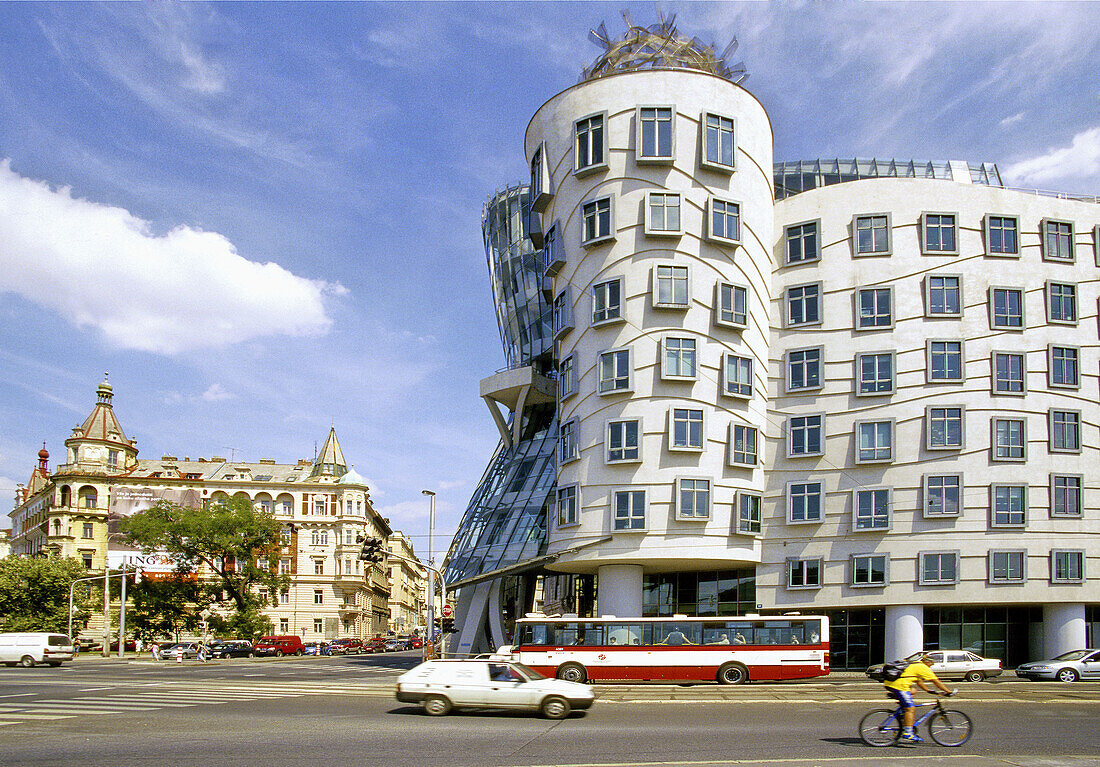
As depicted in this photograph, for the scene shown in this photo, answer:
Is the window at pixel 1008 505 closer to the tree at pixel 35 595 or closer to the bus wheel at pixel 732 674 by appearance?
the bus wheel at pixel 732 674

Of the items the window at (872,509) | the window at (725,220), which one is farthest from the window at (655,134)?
the window at (872,509)

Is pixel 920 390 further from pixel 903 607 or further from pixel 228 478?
pixel 228 478

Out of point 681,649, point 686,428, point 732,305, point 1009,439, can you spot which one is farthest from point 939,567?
point 681,649

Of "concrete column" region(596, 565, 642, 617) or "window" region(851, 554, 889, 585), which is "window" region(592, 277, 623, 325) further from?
"window" region(851, 554, 889, 585)

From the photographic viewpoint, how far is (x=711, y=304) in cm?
4569

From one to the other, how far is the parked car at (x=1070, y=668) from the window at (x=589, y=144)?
29.1 meters

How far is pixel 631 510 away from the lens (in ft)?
144

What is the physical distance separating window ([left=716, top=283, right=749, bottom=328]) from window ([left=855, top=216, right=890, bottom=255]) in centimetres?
674

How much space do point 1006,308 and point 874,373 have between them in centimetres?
726

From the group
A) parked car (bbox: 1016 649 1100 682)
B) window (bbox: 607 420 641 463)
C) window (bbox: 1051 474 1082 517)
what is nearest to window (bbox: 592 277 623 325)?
window (bbox: 607 420 641 463)

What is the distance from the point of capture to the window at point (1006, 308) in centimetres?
4709

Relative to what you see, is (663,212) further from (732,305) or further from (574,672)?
(574,672)

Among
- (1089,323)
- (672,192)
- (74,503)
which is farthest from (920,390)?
(74,503)

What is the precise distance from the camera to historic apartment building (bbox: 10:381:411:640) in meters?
102
